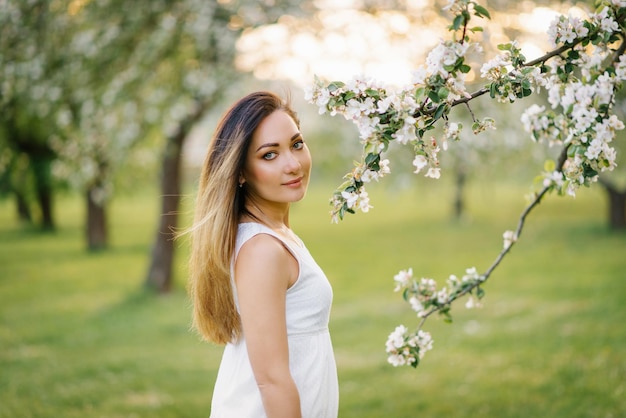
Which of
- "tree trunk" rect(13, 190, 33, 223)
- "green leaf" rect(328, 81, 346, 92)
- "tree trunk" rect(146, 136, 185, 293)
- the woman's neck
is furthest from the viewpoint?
"tree trunk" rect(13, 190, 33, 223)

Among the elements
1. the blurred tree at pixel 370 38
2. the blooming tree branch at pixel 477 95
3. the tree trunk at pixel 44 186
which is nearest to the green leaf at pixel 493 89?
the blooming tree branch at pixel 477 95

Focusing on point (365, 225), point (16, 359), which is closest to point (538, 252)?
point (365, 225)

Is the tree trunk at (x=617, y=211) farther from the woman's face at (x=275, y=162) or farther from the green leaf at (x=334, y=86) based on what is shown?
the green leaf at (x=334, y=86)

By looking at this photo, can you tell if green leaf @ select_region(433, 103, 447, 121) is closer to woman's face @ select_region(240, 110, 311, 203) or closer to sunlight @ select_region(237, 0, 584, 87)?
woman's face @ select_region(240, 110, 311, 203)

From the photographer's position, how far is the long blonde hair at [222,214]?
2.29 m

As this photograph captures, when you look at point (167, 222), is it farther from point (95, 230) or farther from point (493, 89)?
point (493, 89)

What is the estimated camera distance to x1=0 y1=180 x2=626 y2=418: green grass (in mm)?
5918

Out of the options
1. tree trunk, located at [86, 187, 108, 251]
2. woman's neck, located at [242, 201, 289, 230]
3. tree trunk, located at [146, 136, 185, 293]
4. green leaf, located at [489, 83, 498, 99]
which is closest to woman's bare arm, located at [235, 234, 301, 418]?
woman's neck, located at [242, 201, 289, 230]

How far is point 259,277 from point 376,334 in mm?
7233

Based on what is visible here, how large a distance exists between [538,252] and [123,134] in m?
11.7

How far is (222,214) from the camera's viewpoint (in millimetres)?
2301

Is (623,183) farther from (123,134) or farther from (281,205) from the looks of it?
(281,205)

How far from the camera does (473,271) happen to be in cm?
295

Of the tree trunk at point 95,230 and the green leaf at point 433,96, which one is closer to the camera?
the green leaf at point 433,96
